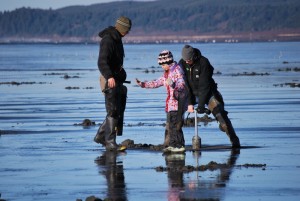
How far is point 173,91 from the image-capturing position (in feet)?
58.5

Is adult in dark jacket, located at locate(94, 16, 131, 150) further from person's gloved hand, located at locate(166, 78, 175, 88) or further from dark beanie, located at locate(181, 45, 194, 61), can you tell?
dark beanie, located at locate(181, 45, 194, 61)

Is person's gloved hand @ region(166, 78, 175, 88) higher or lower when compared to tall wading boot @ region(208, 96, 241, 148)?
higher

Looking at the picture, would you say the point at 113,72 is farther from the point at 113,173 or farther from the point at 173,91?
the point at 113,173

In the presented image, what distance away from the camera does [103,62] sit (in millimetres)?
17797

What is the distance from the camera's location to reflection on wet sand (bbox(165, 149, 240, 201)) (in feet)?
40.5

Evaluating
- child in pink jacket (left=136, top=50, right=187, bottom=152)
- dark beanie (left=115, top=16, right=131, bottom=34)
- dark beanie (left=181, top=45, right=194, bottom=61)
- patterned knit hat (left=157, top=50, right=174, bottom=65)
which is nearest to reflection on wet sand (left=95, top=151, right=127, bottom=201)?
child in pink jacket (left=136, top=50, right=187, bottom=152)

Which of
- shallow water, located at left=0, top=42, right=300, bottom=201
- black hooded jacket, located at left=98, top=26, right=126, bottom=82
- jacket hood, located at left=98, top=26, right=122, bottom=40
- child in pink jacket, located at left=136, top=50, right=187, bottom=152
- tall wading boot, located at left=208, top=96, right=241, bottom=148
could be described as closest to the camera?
shallow water, located at left=0, top=42, right=300, bottom=201

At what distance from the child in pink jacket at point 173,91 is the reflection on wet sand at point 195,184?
153 cm

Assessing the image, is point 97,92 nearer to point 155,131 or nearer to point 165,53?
point 155,131

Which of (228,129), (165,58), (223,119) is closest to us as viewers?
(165,58)

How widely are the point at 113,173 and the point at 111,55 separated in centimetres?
362

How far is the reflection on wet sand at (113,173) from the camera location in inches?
497

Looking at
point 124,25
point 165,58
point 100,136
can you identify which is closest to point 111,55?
point 124,25

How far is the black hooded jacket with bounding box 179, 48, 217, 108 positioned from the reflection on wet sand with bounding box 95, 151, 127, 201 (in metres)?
1.53
